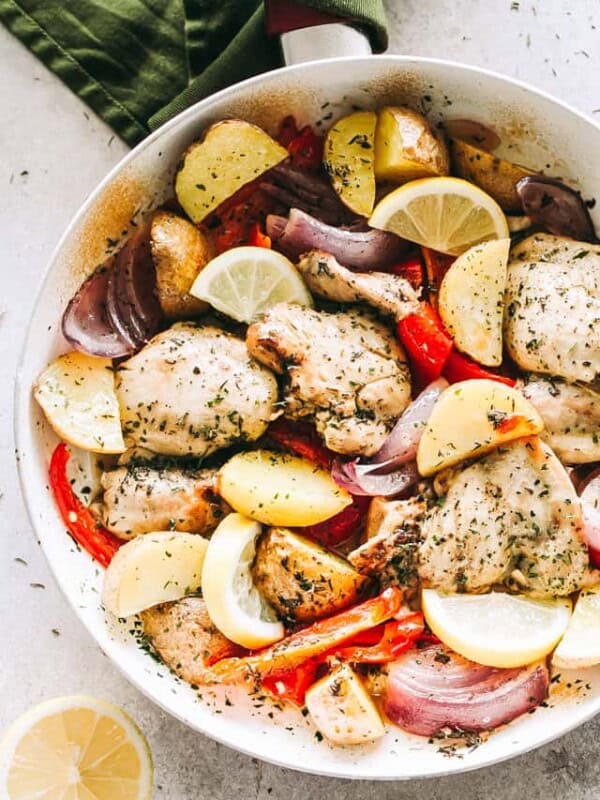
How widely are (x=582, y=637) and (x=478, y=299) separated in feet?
2.93

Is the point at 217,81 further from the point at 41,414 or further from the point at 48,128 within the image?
the point at 41,414

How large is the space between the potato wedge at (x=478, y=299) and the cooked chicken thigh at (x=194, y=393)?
0.50m

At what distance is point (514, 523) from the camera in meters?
2.53

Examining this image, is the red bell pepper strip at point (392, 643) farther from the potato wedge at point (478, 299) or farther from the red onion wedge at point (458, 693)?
the potato wedge at point (478, 299)

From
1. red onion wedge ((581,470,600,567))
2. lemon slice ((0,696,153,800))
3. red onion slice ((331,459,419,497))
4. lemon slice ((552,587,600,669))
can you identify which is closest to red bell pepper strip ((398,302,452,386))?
red onion slice ((331,459,419,497))

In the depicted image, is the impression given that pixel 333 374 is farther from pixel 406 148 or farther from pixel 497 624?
pixel 497 624

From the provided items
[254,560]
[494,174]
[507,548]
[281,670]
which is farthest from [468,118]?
[281,670]

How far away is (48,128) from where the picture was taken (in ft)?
9.82

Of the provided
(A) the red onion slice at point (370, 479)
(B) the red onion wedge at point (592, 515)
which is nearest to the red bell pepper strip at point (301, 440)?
(A) the red onion slice at point (370, 479)

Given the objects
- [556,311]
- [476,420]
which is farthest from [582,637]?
[556,311]

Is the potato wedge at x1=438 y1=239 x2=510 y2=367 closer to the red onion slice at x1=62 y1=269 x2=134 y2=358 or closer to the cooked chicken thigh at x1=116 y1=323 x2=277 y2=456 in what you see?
the cooked chicken thigh at x1=116 y1=323 x2=277 y2=456

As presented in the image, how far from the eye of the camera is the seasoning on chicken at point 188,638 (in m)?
2.58

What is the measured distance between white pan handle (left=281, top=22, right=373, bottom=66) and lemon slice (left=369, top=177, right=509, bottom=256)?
417 mm

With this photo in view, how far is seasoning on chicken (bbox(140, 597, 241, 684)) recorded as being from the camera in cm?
258
